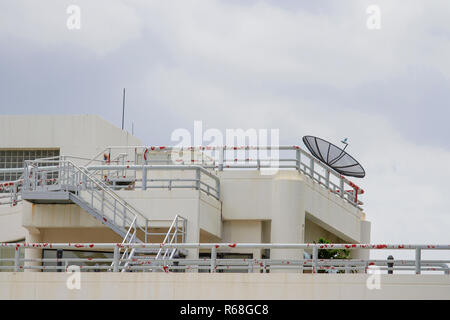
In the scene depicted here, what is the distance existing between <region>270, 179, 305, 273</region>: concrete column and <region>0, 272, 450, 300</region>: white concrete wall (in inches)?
329

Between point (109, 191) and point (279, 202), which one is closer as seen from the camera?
point (109, 191)

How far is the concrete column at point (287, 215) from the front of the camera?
25609mm

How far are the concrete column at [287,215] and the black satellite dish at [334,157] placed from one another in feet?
6.85

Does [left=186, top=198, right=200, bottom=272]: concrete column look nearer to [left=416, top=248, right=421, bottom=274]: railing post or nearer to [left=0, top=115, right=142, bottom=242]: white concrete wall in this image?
[left=416, top=248, right=421, bottom=274]: railing post

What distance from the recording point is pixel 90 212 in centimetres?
2397

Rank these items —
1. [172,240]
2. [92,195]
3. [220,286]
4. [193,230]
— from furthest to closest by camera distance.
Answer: [193,230] < [92,195] < [172,240] < [220,286]

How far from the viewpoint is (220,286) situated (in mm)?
17250

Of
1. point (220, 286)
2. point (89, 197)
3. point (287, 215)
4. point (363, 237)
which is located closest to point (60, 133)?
point (89, 197)

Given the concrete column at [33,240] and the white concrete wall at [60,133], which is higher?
the white concrete wall at [60,133]

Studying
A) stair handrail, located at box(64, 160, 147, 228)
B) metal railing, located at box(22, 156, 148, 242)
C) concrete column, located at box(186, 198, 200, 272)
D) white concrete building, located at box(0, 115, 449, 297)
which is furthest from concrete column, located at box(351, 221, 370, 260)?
stair handrail, located at box(64, 160, 147, 228)

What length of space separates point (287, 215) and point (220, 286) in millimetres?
8738

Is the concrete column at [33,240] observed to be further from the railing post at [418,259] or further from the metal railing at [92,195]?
the railing post at [418,259]

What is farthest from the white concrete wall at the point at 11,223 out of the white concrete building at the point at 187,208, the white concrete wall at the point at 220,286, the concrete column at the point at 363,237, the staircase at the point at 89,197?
the concrete column at the point at 363,237

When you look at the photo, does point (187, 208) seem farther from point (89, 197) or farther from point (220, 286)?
point (220, 286)
